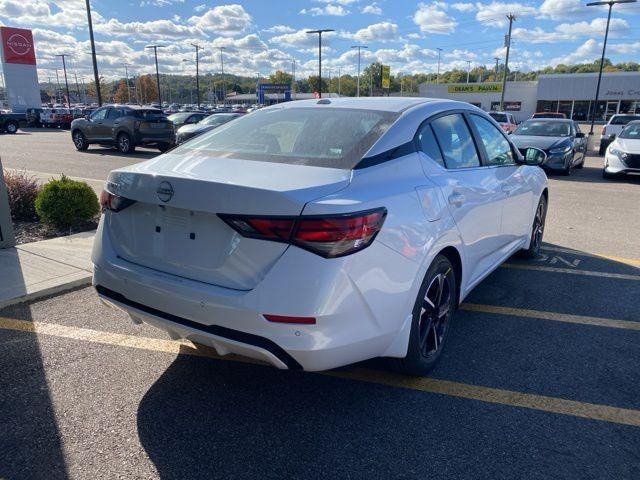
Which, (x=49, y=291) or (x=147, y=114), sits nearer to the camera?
(x=49, y=291)

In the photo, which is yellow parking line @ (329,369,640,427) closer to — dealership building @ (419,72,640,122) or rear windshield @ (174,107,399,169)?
rear windshield @ (174,107,399,169)

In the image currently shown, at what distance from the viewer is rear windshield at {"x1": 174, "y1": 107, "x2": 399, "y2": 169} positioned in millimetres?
2977

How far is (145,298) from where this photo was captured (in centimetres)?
279

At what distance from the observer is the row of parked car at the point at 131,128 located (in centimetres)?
1861

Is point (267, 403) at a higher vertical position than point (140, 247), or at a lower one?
lower

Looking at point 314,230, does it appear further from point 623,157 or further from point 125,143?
point 125,143

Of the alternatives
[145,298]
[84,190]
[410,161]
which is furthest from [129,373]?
[84,190]

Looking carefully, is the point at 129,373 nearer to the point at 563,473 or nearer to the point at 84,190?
the point at 563,473

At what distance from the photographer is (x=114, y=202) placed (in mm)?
3010

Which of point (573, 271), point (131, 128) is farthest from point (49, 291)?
point (131, 128)

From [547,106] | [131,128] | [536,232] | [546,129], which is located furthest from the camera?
[547,106]

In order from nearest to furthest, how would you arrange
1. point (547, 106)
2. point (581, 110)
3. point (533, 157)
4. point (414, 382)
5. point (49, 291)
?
point (414, 382), point (49, 291), point (533, 157), point (581, 110), point (547, 106)

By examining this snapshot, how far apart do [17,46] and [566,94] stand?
58162 millimetres

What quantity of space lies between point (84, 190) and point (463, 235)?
17.6 ft
